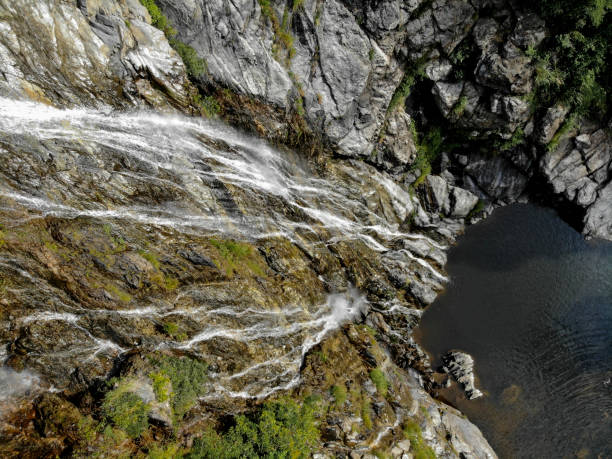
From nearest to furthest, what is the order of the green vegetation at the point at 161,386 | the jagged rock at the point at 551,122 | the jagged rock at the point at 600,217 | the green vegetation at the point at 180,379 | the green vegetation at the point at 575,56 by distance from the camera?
the green vegetation at the point at 161,386 < the green vegetation at the point at 180,379 < the green vegetation at the point at 575,56 < the jagged rock at the point at 551,122 < the jagged rock at the point at 600,217

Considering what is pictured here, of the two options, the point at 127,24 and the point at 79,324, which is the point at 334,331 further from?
the point at 127,24

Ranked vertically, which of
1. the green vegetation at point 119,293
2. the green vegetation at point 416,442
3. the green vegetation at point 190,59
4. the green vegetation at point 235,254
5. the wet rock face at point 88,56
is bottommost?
the green vegetation at point 119,293

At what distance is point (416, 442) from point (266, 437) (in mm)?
7017

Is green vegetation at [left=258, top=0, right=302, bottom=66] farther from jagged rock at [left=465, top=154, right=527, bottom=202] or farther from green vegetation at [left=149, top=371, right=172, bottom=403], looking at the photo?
green vegetation at [left=149, top=371, right=172, bottom=403]

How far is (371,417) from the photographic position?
1451 centimetres

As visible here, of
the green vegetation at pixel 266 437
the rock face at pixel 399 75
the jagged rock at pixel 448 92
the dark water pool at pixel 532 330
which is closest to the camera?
the green vegetation at pixel 266 437

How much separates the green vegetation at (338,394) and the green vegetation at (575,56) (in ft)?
67.3

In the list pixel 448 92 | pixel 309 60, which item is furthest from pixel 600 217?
pixel 309 60

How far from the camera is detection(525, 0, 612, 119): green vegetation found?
1816cm

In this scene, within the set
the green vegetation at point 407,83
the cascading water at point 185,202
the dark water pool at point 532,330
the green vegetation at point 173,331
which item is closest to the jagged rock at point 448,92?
the green vegetation at point 407,83

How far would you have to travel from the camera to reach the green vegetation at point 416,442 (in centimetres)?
1402

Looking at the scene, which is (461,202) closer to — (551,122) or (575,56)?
(551,122)

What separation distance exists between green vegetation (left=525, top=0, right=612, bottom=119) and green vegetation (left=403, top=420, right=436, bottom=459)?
2010 cm

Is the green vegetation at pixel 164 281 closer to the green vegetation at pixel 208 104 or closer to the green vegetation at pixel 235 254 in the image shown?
the green vegetation at pixel 235 254
